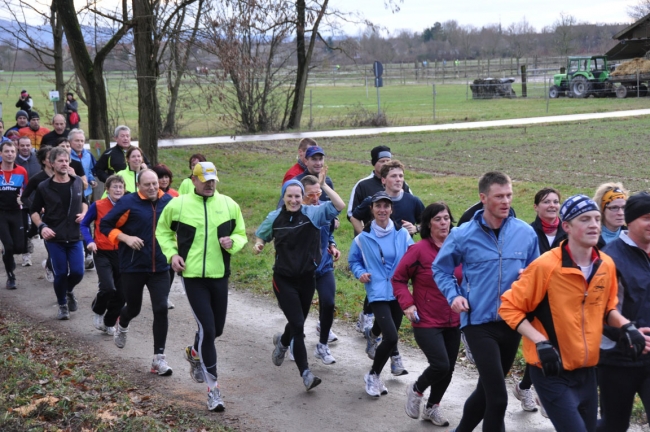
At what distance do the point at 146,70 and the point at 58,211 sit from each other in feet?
25.1

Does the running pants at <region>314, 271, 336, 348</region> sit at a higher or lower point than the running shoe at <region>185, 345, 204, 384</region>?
higher

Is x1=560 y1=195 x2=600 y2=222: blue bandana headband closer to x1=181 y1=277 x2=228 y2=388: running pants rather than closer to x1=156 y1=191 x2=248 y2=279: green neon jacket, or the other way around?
x1=156 y1=191 x2=248 y2=279: green neon jacket

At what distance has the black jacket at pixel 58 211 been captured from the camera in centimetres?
982

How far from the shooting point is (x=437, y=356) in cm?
612

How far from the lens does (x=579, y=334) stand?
4566 mm

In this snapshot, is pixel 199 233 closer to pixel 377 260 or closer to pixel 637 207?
pixel 377 260

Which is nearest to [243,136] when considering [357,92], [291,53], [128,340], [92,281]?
[291,53]

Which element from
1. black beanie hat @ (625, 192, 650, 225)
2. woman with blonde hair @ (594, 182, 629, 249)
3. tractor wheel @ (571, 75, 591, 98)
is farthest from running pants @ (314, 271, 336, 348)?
tractor wheel @ (571, 75, 591, 98)

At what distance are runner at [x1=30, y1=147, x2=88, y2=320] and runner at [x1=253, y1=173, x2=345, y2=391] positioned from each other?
3559 mm

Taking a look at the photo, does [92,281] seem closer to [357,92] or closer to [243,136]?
[243,136]

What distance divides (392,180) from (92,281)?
6.00 metres

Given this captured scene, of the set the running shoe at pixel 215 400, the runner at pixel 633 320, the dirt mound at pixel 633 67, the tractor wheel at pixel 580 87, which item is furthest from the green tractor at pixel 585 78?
the runner at pixel 633 320

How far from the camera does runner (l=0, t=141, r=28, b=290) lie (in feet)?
37.6

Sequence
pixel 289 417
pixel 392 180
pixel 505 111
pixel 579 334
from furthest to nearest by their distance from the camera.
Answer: pixel 505 111, pixel 392 180, pixel 289 417, pixel 579 334
